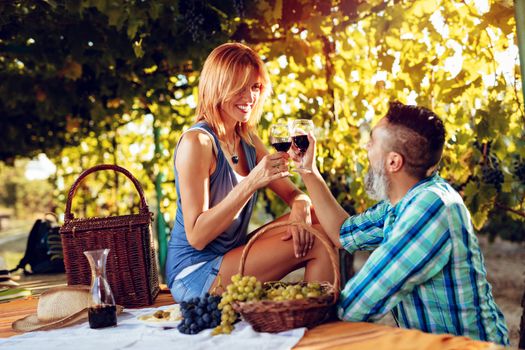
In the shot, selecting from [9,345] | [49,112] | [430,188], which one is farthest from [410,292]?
[49,112]

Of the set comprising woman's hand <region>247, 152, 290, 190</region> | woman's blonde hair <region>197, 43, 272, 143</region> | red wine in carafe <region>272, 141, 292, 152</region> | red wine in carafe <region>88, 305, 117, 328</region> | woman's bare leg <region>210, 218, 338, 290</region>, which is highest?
woman's blonde hair <region>197, 43, 272, 143</region>

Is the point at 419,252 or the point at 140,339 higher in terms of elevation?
the point at 419,252

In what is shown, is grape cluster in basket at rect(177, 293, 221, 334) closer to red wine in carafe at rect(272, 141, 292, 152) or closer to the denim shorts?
the denim shorts

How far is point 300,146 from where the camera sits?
105 inches

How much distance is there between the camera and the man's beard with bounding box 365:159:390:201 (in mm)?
2297

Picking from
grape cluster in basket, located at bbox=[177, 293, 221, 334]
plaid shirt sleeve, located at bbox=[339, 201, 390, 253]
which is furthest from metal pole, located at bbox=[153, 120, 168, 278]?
grape cluster in basket, located at bbox=[177, 293, 221, 334]

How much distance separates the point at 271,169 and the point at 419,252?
0.75 metres

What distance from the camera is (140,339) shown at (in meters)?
2.35

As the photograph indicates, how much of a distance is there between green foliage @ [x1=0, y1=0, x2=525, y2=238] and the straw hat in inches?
62.0

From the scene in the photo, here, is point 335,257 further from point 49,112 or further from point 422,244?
point 49,112

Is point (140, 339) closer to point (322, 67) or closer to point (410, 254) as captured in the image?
point (410, 254)

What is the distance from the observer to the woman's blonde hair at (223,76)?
2.94m

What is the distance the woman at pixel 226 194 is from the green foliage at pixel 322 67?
94 centimetres

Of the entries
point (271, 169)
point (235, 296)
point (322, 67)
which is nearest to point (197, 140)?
point (271, 169)
